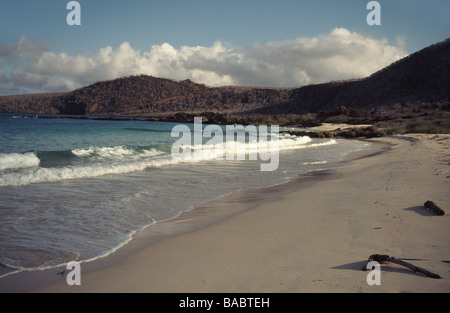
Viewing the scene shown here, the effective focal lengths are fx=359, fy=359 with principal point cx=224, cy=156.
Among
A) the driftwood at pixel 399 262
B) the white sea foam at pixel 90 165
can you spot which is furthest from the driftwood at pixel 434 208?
the white sea foam at pixel 90 165

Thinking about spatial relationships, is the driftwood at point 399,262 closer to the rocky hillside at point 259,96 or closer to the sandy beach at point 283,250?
the sandy beach at point 283,250

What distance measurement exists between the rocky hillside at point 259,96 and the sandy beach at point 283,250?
186 feet

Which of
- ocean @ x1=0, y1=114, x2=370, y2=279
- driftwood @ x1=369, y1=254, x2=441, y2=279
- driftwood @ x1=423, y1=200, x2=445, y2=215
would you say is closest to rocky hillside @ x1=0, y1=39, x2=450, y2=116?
ocean @ x1=0, y1=114, x2=370, y2=279

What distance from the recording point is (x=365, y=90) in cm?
7919

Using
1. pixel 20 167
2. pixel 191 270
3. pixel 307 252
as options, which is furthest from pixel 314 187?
pixel 20 167

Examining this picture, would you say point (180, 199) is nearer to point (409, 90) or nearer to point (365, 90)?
point (409, 90)

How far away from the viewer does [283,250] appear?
444cm

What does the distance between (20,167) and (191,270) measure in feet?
35.6

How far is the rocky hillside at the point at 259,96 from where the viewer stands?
224ft

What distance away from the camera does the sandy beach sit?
3465 mm

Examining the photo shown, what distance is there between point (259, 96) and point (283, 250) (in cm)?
12238

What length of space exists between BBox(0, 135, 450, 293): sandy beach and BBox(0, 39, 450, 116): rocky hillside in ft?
186

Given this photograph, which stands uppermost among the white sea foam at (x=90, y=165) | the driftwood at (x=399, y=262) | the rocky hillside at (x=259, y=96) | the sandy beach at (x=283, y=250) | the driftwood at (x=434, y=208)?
the rocky hillside at (x=259, y=96)

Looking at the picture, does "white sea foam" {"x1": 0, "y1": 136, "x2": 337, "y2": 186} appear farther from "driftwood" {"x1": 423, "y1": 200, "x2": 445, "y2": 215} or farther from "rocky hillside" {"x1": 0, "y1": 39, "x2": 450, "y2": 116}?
"rocky hillside" {"x1": 0, "y1": 39, "x2": 450, "y2": 116}
